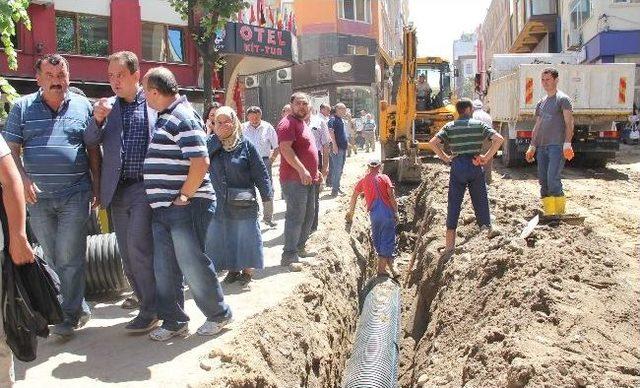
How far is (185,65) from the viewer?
21.1 metres

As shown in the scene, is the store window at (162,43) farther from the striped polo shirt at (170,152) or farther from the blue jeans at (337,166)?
the striped polo shirt at (170,152)

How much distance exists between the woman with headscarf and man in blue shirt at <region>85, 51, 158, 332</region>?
141cm

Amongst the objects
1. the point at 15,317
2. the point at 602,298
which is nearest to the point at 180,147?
the point at 15,317

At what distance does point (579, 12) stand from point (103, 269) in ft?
84.6

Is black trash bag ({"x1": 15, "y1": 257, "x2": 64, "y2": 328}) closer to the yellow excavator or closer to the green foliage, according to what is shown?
the green foliage

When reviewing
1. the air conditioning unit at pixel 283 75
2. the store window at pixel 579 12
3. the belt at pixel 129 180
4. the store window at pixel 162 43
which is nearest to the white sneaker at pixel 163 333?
the belt at pixel 129 180

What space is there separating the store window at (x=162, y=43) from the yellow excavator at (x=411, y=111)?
27.4 feet

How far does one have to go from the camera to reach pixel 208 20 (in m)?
13.3

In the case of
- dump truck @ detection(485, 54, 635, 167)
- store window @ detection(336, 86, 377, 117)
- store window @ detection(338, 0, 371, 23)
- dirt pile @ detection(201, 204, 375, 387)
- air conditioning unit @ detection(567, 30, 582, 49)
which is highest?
store window @ detection(338, 0, 371, 23)

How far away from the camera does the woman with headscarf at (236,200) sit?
19.8ft

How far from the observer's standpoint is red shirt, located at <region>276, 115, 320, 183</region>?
677 centimetres

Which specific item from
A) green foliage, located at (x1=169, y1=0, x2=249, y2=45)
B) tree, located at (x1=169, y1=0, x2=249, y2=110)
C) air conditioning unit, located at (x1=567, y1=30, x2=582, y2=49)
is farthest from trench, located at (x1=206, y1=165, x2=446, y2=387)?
air conditioning unit, located at (x1=567, y1=30, x2=582, y2=49)

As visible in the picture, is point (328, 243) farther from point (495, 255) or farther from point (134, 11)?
point (134, 11)

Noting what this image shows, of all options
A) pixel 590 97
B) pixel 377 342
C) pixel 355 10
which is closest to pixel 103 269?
pixel 377 342
